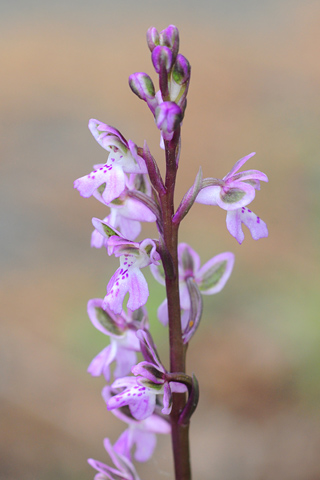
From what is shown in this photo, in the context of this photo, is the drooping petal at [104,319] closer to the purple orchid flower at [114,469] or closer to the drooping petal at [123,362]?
the drooping petal at [123,362]

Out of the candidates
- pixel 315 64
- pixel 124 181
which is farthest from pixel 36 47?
pixel 124 181

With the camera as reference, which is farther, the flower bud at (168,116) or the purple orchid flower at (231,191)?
the purple orchid flower at (231,191)

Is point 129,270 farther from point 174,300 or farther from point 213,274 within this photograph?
point 213,274

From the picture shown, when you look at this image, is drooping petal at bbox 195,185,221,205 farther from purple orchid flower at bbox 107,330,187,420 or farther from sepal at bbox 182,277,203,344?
purple orchid flower at bbox 107,330,187,420

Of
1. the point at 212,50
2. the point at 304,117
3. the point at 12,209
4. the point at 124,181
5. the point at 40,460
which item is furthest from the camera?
the point at 212,50

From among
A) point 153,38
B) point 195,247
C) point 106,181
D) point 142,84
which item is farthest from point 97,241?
point 195,247

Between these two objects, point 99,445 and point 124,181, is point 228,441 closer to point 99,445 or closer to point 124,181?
point 99,445

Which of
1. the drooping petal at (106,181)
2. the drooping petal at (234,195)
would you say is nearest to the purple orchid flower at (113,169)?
the drooping petal at (106,181)
